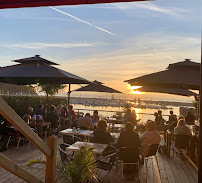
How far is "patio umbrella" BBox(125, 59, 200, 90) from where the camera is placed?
602 cm

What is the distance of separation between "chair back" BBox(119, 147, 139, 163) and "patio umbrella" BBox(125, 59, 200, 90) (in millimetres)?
2014

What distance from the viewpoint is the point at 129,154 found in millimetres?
5043

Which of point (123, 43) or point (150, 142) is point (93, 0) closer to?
point (150, 142)

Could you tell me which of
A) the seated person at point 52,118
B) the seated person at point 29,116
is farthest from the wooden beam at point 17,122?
the seated person at point 52,118

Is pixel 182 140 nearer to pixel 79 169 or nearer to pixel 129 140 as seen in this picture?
pixel 129 140

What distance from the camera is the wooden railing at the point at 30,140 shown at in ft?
6.24

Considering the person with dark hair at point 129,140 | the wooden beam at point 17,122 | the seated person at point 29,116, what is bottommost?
the person with dark hair at point 129,140

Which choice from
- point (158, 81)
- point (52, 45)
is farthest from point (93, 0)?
point (52, 45)

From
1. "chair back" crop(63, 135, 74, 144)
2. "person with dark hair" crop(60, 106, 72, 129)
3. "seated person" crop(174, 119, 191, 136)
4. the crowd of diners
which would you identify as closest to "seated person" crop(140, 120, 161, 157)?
the crowd of diners

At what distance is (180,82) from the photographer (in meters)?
6.03

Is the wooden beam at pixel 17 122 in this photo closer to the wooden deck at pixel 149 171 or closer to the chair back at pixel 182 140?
the wooden deck at pixel 149 171

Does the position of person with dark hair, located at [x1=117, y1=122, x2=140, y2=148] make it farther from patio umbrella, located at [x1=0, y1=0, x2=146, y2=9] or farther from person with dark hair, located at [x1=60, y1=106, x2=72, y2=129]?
person with dark hair, located at [x1=60, y1=106, x2=72, y2=129]

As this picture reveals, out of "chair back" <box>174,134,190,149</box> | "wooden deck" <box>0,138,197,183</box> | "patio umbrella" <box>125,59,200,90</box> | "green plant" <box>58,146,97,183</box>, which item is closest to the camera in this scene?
"green plant" <box>58,146,97,183</box>

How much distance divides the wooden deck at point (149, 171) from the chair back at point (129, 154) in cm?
47
